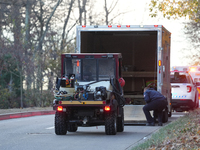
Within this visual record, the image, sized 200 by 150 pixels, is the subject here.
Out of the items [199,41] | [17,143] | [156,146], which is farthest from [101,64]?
[199,41]

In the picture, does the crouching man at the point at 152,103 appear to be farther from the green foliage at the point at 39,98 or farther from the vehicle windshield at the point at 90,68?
the green foliage at the point at 39,98

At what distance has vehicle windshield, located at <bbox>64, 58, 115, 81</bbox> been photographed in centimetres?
1289

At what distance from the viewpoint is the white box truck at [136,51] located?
15.1m

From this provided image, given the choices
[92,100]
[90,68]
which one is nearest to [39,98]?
[90,68]

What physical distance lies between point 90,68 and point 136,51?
6.94 m

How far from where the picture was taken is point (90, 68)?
13.1 m

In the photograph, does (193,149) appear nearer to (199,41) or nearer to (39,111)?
(39,111)

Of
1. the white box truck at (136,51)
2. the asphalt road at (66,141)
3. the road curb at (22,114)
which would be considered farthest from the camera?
the road curb at (22,114)

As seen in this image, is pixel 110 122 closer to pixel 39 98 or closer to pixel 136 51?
pixel 136 51

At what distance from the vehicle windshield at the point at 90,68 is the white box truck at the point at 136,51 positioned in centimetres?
192

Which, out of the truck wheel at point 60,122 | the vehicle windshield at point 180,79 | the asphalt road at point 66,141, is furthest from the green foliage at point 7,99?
the truck wheel at point 60,122

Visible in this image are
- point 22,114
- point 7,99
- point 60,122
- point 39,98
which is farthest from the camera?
point 7,99

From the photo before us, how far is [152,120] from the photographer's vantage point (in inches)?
568

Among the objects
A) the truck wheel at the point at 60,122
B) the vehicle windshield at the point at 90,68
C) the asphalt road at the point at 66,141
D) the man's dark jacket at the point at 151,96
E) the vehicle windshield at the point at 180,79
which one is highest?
the vehicle windshield at the point at 90,68
